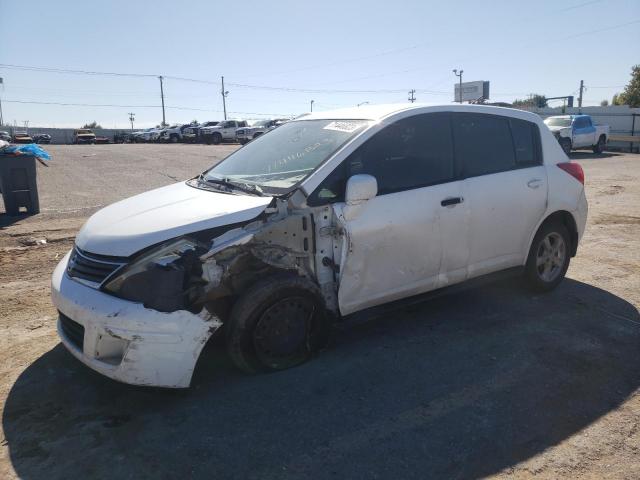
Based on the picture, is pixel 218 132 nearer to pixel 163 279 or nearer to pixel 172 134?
pixel 172 134

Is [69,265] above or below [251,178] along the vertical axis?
below

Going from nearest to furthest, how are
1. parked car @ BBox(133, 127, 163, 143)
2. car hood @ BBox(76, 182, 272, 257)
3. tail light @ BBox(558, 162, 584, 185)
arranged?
car hood @ BBox(76, 182, 272, 257)
tail light @ BBox(558, 162, 584, 185)
parked car @ BBox(133, 127, 163, 143)

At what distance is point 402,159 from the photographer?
396 cm

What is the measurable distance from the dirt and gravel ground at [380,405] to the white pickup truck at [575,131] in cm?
2154

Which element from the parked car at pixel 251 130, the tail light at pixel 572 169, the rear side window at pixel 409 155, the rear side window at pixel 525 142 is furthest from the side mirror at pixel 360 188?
the parked car at pixel 251 130

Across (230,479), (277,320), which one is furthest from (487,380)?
(230,479)

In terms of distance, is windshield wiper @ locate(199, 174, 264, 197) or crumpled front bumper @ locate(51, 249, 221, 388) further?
windshield wiper @ locate(199, 174, 264, 197)

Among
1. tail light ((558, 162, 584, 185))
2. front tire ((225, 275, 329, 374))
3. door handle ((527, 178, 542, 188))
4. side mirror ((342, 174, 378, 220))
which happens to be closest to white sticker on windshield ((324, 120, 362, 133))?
side mirror ((342, 174, 378, 220))

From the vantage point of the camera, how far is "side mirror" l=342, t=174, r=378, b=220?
347cm

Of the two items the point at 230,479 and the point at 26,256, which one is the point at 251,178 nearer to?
the point at 230,479

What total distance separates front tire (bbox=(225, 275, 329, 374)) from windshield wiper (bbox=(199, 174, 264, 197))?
0.67 metres

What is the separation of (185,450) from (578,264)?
17.2 feet

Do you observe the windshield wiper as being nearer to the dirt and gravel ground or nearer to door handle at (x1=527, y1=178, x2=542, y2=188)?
the dirt and gravel ground

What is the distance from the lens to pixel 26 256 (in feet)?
21.2
